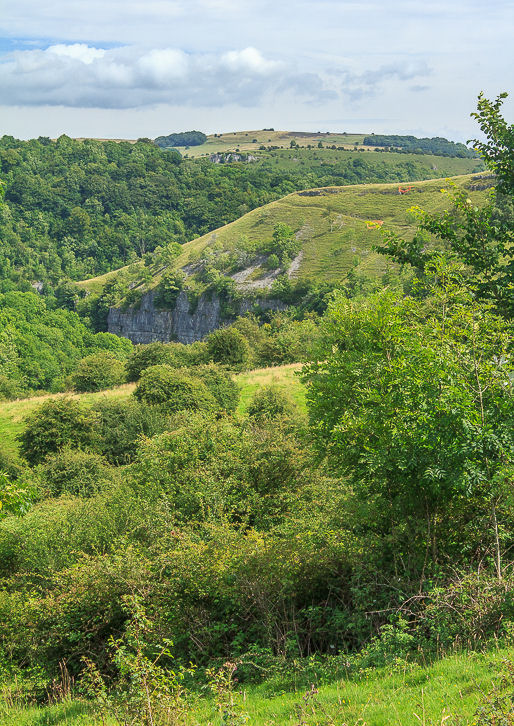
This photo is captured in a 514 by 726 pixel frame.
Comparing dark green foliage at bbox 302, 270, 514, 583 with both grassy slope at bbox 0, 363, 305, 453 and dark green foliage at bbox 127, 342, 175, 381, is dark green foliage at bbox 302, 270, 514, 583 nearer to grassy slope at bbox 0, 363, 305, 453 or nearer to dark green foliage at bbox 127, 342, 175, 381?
grassy slope at bbox 0, 363, 305, 453

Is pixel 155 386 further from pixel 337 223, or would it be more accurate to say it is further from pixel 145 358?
pixel 337 223

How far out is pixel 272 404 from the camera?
2769cm

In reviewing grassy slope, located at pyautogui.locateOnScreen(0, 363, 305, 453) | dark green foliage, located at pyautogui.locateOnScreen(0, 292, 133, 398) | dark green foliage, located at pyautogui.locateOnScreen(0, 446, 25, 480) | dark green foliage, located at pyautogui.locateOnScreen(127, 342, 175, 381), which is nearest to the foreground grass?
dark green foliage, located at pyautogui.locateOnScreen(0, 446, 25, 480)

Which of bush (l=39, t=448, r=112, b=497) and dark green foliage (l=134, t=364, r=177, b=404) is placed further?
dark green foliage (l=134, t=364, r=177, b=404)

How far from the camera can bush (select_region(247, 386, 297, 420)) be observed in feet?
89.7

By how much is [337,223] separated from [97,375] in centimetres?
8235

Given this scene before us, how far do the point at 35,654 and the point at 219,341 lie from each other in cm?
3293

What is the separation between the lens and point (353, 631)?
864 cm

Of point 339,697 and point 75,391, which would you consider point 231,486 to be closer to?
point 339,697

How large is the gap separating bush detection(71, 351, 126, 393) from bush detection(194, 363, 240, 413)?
34.6 feet

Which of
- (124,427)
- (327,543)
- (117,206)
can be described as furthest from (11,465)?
(117,206)

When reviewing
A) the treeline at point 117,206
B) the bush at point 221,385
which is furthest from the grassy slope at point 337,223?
the bush at point 221,385

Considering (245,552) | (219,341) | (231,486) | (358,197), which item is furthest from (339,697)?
(358,197)

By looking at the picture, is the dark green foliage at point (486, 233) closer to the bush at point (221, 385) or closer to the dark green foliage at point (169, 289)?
the bush at point (221, 385)
